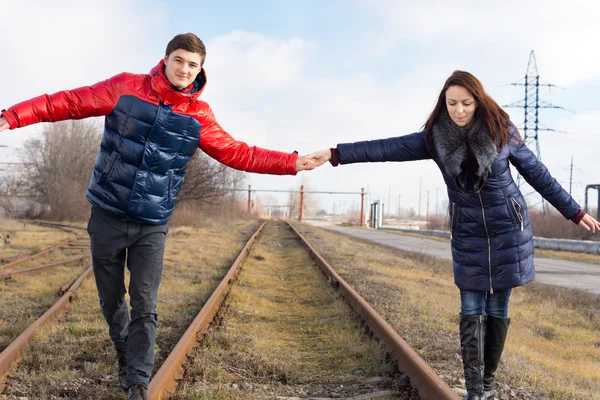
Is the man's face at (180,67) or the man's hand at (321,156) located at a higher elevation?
the man's face at (180,67)

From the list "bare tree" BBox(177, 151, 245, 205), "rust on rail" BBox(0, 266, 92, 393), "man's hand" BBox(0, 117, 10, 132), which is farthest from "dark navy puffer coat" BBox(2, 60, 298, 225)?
"bare tree" BBox(177, 151, 245, 205)

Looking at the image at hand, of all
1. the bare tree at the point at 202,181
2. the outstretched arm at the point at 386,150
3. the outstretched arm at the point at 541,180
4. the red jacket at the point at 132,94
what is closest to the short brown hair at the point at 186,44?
the red jacket at the point at 132,94

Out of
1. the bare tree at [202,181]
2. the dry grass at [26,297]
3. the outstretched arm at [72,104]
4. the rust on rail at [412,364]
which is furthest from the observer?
the bare tree at [202,181]

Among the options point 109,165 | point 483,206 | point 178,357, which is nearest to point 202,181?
point 178,357

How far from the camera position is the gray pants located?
10.4ft

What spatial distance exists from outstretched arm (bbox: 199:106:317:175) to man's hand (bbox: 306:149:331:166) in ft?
0.09

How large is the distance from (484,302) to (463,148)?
35.9 inches

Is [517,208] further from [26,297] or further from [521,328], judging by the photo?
[26,297]

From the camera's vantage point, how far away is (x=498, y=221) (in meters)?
3.09

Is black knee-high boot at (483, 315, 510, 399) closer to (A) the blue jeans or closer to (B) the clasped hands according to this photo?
(A) the blue jeans

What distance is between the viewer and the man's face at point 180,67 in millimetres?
3102

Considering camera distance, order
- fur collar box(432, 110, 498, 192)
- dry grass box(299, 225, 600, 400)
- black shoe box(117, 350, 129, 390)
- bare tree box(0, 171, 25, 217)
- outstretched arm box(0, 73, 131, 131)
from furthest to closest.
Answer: bare tree box(0, 171, 25, 217) < dry grass box(299, 225, 600, 400) < black shoe box(117, 350, 129, 390) < fur collar box(432, 110, 498, 192) < outstretched arm box(0, 73, 131, 131)

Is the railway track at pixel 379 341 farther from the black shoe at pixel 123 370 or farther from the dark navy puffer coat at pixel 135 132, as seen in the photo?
the dark navy puffer coat at pixel 135 132

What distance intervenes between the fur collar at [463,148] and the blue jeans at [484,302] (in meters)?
0.63
